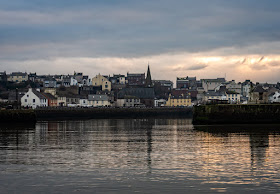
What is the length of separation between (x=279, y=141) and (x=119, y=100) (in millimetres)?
147860

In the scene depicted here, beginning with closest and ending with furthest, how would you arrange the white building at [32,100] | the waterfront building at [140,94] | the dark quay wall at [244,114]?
the dark quay wall at [244,114]
the white building at [32,100]
the waterfront building at [140,94]

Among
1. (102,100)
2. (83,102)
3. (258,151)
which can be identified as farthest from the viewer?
(83,102)

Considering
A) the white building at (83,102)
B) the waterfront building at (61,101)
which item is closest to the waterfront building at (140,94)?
the white building at (83,102)

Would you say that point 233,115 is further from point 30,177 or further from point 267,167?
point 30,177

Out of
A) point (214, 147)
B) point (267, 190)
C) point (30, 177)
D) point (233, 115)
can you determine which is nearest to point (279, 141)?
point (214, 147)

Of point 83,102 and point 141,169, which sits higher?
point 83,102

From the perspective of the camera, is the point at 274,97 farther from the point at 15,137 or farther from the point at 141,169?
the point at 141,169

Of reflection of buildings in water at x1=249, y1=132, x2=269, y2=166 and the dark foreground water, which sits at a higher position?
reflection of buildings in water at x1=249, y1=132, x2=269, y2=166

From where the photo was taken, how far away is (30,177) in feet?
79.8

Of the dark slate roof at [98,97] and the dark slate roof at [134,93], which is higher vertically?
the dark slate roof at [134,93]

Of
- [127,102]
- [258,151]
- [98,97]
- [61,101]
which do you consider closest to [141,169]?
[258,151]

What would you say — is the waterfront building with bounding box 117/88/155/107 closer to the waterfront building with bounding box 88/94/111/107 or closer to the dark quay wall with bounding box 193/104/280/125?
the waterfront building with bounding box 88/94/111/107

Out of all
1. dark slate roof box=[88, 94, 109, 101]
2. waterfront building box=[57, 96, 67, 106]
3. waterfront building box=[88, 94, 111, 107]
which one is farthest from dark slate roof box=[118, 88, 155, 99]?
waterfront building box=[57, 96, 67, 106]

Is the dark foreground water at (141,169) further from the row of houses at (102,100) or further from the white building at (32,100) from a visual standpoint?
the row of houses at (102,100)
